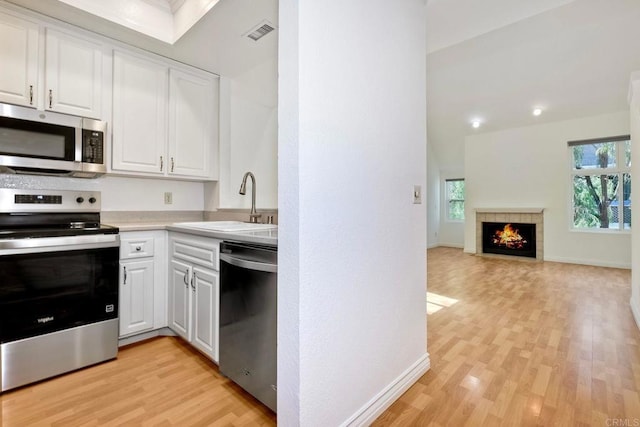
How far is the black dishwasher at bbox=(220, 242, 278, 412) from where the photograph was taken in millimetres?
1397

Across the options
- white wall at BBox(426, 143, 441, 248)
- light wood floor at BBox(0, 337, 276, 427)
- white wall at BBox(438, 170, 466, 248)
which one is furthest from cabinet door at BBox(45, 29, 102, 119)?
white wall at BBox(438, 170, 466, 248)

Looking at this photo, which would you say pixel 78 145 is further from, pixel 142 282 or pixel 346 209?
pixel 346 209

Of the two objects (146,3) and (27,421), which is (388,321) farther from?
(146,3)

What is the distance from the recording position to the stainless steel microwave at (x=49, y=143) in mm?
1876

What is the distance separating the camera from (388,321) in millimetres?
1560

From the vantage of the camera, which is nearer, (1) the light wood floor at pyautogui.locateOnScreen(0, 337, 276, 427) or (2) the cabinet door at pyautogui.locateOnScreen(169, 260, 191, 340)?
(1) the light wood floor at pyautogui.locateOnScreen(0, 337, 276, 427)

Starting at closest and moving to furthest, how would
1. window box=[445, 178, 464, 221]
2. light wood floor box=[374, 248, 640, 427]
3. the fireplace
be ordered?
1. light wood floor box=[374, 248, 640, 427]
2. the fireplace
3. window box=[445, 178, 464, 221]

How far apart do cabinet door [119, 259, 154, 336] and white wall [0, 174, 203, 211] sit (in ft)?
2.39

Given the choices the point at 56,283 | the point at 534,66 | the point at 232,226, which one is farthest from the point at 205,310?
the point at 534,66

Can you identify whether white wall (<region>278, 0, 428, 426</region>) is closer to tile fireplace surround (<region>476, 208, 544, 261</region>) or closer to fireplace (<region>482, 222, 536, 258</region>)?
tile fireplace surround (<region>476, 208, 544, 261</region>)

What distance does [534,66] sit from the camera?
435 cm

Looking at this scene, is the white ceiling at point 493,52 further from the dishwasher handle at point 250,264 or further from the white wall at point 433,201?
the dishwasher handle at point 250,264

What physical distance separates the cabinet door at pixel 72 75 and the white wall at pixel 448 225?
7.76 m

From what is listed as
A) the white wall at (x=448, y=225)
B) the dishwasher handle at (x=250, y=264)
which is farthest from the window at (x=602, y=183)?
the dishwasher handle at (x=250, y=264)
